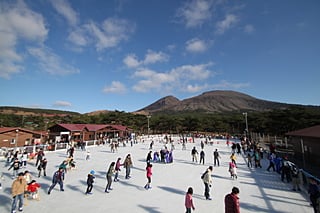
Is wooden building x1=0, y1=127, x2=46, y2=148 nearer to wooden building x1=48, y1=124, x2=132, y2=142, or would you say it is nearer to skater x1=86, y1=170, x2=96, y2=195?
wooden building x1=48, y1=124, x2=132, y2=142

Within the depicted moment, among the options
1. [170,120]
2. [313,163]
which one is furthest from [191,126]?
[313,163]

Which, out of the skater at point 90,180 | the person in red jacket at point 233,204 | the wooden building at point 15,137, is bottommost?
the skater at point 90,180

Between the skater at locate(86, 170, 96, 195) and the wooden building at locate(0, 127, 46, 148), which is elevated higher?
the wooden building at locate(0, 127, 46, 148)

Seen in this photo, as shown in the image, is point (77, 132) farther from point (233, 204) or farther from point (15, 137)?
point (233, 204)

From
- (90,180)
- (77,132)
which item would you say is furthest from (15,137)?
(90,180)

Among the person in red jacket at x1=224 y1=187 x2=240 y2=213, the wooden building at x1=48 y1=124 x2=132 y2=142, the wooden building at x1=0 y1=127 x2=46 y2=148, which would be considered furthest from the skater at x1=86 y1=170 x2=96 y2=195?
the wooden building at x1=0 y1=127 x2=46 y2=148

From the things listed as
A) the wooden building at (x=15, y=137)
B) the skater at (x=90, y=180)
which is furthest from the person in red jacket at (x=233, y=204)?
the wooden building at (x=15, y=137)

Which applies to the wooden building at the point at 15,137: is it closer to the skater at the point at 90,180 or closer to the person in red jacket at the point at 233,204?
the skater at the point at 90,180

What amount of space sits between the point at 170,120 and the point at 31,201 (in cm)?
5327

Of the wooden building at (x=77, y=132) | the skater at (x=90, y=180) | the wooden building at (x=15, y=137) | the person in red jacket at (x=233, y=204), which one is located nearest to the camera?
the person in red jacket at (x=233, y=204)

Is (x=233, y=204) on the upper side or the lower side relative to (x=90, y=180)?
upper

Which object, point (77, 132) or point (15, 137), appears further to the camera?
point (77, 132)

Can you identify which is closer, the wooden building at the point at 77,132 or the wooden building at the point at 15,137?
the wooden building at the point at 15,137

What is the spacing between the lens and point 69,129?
2720 centimetres
